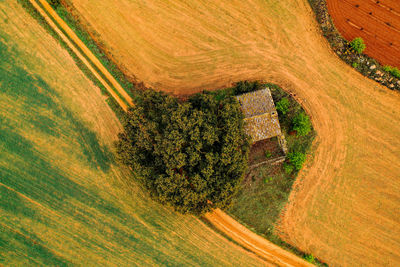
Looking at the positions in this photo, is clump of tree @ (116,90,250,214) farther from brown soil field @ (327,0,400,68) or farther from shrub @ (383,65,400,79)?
shrub @ (383,65,400,79)

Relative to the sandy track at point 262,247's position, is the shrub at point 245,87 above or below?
above

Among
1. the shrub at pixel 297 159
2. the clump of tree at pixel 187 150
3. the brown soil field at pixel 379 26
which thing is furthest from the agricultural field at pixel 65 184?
the brown soil field at pixel 379 26

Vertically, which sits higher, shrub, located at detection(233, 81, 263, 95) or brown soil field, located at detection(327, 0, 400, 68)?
shrub, located at detection(233, 81, 263, 95)

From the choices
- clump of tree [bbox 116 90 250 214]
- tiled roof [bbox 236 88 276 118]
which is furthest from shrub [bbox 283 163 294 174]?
clump of tree [bbox 116 90 250 214]

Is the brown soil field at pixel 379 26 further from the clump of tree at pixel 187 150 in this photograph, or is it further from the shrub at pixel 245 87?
the clump of tree at pixel 187 150

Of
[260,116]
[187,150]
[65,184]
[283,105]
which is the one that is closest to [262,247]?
[260,116]

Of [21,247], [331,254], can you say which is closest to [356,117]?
[331,254]
